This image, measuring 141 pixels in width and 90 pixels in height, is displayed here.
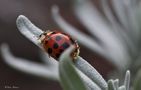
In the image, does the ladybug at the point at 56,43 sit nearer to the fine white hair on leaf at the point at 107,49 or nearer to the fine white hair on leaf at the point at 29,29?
the fine white hair on leaf at the point at 29,29

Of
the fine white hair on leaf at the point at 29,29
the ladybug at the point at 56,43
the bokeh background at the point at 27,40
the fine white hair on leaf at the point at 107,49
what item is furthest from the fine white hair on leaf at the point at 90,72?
the bokeh background at the point at 27,40

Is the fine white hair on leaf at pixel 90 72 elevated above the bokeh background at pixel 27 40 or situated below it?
below

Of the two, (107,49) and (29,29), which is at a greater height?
(107,49)

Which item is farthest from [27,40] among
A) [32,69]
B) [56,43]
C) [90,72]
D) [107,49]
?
[90,72]

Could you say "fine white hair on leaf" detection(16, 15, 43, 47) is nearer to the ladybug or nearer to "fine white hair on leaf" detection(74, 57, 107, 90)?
the ladybug

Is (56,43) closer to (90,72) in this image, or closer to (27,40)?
(90,72)

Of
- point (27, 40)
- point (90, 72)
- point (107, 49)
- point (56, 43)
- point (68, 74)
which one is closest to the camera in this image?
point (68, 74)

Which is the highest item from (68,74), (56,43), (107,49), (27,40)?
(27,40)
